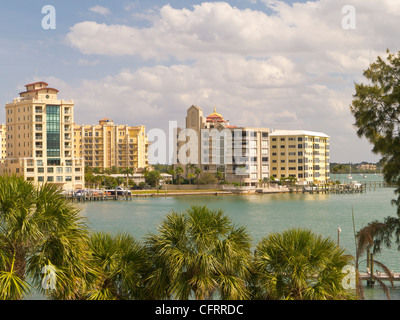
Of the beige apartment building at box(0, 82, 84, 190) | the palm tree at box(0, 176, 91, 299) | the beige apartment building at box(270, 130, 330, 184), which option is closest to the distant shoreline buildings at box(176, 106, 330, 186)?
the beige apartment building at box(270, 130, 330, 184)

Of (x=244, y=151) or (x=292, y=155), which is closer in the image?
(x=244, y=151)

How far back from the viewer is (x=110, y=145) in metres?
166

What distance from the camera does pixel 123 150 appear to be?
16625 centimetres

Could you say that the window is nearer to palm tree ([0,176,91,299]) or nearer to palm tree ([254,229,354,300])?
palm tree ([0,176,91,299])

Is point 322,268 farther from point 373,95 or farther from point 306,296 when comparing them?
point 373,95

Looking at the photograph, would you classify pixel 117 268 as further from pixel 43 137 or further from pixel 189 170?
pixel 189 170

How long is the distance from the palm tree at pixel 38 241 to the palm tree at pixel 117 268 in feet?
1.77

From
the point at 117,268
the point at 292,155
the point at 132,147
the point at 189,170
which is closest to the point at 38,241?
the point at 117,268

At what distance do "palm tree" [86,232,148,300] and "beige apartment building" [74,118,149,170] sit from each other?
151 meters

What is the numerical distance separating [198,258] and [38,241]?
4.04m

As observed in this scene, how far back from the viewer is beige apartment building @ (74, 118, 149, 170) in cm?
16400

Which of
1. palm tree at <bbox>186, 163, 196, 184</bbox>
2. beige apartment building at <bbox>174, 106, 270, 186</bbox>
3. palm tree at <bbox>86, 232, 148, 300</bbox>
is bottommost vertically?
palm tree at <bbox>86, 232, 148, 300</bbox>
